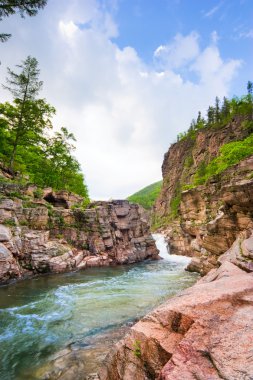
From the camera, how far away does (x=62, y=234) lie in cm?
2675

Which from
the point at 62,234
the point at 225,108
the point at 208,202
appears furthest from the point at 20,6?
the point at 225,108

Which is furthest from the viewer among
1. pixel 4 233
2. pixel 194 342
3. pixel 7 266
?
pixel 4 233

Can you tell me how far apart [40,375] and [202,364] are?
5.14 meters

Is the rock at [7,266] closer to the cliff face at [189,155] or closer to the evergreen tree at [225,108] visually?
the cliff face at [189,155]

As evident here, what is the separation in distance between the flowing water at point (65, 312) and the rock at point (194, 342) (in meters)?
2.92

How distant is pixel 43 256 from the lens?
69.8 ft

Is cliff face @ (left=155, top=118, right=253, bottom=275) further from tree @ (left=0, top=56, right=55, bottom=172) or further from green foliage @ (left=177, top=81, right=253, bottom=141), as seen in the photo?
tree @ (left=0, top=56, right=55, bottom=172)

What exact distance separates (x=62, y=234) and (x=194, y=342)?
80.1 ft

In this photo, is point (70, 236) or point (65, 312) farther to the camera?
point (70, 236)

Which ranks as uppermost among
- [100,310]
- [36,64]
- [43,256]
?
[36,64]

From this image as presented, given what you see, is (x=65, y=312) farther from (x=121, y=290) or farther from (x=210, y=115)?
(x=210, y=115)

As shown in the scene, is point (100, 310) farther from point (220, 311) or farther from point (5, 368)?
point (220, 311)

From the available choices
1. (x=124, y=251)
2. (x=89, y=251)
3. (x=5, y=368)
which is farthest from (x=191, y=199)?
(x=5, y=368)

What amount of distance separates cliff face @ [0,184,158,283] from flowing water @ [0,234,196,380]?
79.6 inches
